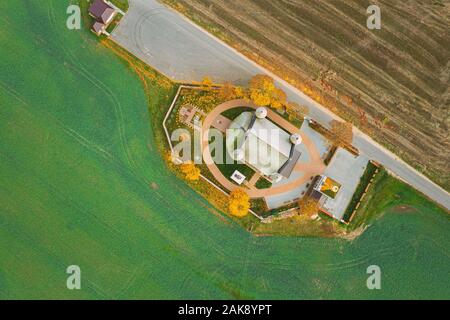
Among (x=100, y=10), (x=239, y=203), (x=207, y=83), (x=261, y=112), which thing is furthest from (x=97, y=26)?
(x=239, y=203)

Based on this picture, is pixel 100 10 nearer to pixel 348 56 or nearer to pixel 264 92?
pixel 264 92

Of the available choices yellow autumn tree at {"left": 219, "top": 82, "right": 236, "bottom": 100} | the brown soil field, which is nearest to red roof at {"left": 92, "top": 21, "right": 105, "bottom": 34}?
the brown soil field

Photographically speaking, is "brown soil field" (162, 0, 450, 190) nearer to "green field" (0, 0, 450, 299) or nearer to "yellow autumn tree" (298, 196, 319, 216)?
"green field" (0, 0, 450, 299)

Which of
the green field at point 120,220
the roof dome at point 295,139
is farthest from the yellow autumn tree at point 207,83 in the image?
the roof dome at point 295,139

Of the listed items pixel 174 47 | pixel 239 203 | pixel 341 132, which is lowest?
pixel 239 203

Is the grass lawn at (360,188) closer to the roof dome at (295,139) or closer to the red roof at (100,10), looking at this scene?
the roof dome at (295,139)
